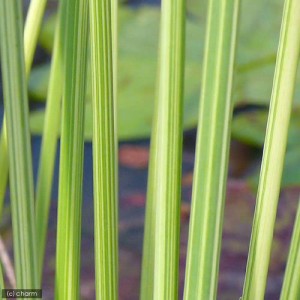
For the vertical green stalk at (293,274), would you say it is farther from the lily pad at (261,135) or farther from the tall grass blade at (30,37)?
the lily pad at (261,135)

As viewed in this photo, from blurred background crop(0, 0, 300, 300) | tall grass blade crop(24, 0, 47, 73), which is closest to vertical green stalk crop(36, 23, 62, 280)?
tall grass blade crop(24, 0, 47, 73)

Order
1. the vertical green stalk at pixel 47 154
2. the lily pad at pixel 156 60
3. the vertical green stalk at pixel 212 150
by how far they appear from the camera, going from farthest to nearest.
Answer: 1. the lily pad at pixel 156 60
2. the vertical green stalk at pixel 47 154
3. the vertical green stalk at pixel 212 150

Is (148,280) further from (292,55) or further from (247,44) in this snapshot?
(247,44)

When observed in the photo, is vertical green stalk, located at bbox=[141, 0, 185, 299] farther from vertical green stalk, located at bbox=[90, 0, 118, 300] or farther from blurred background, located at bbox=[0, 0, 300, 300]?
blurred background, located at bbox=[0, 0, 300, 300]

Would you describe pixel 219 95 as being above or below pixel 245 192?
above

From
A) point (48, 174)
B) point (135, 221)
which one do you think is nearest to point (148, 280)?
point (48, 174)

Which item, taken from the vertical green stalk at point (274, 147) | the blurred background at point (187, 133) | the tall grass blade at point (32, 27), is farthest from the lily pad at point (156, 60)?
the vertical green stalk at point (274, 147)

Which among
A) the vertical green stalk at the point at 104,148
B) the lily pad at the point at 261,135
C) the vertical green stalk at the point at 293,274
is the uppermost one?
the vertical green stalk at the point at 104,148
